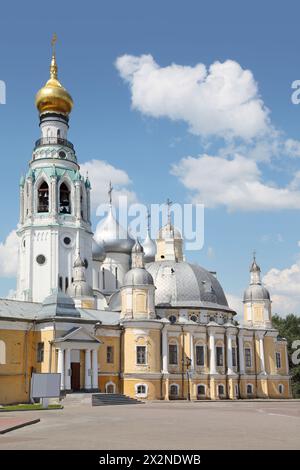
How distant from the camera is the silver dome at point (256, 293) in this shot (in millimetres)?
63062

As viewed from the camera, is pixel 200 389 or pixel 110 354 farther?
pixel 200 389

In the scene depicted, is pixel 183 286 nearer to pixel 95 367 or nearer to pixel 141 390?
pixel 141 390

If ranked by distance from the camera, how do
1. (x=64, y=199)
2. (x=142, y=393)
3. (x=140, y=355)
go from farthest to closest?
1. (x=64, y=199)
2. (x=140, y=355)
3. (x=142, y=393)

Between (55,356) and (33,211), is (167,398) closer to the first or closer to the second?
(55,356)

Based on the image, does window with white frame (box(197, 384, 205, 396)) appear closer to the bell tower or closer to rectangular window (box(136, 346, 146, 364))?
rectangular window (box(136, 346, 146, 364))

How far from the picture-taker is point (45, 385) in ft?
105

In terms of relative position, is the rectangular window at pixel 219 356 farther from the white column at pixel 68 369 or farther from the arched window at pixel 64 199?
the arched window at pixel 64 199

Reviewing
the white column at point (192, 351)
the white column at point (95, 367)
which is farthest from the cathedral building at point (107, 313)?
the white column at point (95, 367)

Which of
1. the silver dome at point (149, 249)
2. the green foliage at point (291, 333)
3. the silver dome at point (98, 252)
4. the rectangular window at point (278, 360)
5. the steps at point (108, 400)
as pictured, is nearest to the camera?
the steps at point (108, 400)

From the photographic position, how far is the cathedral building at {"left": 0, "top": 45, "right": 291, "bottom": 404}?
44875 mm

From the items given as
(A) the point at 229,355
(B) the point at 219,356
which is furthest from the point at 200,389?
(A) the point at 229,355

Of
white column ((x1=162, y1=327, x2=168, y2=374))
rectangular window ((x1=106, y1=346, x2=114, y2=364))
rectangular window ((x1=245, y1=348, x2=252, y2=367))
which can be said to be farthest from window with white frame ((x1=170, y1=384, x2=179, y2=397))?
rectangular window ((x1=245, y1=348, x2=252, y2=367))

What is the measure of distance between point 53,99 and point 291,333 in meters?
41.6

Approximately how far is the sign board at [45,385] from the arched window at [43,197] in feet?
97.5
